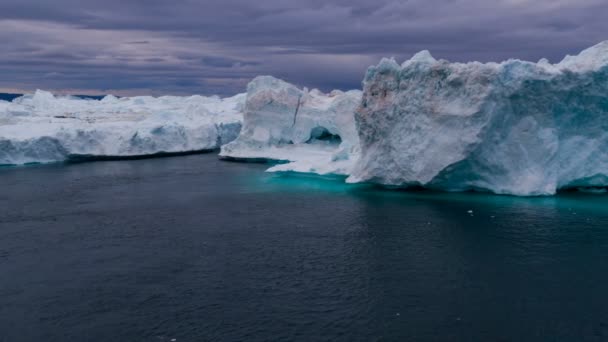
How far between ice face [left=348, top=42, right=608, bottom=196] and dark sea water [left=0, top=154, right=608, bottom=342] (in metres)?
0.99

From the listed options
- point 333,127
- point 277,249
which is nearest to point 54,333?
point 277,249

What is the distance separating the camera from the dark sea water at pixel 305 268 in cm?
932

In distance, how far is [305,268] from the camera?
12203mm

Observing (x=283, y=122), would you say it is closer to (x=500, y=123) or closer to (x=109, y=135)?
(x=109, y=135)

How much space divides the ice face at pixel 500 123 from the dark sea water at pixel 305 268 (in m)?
0.99

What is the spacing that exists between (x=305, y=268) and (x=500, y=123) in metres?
10.8

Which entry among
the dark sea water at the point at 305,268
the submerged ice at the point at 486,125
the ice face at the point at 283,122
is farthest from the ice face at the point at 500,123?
the ice face at the point at 283,122

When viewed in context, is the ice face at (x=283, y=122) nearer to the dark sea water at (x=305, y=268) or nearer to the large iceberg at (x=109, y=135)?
the large iceberg at (x=109, y=135)

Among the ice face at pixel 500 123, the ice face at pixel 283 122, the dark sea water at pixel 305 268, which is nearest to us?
the dark sea water at pixel 305 268

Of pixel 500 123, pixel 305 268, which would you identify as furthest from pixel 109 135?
pixel 305 268

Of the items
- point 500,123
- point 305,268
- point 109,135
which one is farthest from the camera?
point 109,135

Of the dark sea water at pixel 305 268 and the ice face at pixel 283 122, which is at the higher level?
the ice face at pixel 283 122

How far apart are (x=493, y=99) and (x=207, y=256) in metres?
11.7

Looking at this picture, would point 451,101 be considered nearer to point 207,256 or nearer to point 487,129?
point 487,129
